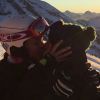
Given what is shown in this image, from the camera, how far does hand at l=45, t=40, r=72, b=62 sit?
5469mm

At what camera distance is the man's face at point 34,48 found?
5.73 m

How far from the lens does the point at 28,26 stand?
A: 584 centimetres

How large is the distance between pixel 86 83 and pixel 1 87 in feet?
3.62

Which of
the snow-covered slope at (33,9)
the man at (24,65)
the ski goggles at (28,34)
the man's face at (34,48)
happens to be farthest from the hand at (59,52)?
the snow-covered slope at (33,9)

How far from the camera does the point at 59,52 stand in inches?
217

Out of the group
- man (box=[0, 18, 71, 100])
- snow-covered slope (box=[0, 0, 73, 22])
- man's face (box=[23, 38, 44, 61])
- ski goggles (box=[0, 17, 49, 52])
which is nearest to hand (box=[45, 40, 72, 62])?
man (box=[0, 18, 71, 100])

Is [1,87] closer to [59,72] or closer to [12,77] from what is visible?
[12,77]

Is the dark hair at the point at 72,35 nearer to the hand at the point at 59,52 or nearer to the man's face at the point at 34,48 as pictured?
the hand at the point at 59,52

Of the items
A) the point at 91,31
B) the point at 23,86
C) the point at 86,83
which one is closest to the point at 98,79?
the point at 86,83

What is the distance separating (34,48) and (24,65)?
0.97ft

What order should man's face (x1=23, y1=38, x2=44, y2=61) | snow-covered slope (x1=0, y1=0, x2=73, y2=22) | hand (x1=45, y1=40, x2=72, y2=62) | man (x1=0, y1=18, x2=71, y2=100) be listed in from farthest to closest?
snow-covered slope (x1=0, y1=0, x2=73, y2=22), man's face (x1=23, y1=38, x2=44, y2=61), hand (x1=45, y1=40, x2=72, y2=62), man (x1=0, y1=18, x2=71, y2=100)

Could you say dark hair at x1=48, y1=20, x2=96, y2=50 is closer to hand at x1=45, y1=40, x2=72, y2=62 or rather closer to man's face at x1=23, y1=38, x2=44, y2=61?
hand at x1=45, y1=40, x2=72, y2=62

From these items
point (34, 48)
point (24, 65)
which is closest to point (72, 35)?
point (34, 48)

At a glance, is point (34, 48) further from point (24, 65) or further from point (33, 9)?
point (33, 9)
